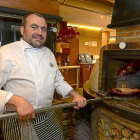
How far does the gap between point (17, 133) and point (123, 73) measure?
1650 millimetres

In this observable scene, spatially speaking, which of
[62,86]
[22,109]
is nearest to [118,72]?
[62,86]

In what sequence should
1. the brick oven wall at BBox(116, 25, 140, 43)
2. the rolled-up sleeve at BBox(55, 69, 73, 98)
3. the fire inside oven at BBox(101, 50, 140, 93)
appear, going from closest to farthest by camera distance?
the rolled-up sleeve at BBox(55, 69, 73, 98) → the brick oven wall at BBox(116, 25, 140, 43) → the fire inside oven at BBox(101, 50, 140, 93)

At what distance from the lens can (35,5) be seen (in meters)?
2.00

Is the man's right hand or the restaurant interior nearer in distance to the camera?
the man's right hand

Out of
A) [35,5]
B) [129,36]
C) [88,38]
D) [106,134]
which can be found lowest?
[106,134]

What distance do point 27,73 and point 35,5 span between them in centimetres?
107

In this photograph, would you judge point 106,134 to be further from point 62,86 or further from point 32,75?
point 32,75

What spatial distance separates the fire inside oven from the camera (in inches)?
86.0

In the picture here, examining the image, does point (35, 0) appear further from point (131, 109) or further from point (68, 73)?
point (68, 73)

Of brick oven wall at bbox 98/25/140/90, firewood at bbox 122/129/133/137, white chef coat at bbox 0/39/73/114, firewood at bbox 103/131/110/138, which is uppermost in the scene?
brick oven wall at bbox 98/25/140/90

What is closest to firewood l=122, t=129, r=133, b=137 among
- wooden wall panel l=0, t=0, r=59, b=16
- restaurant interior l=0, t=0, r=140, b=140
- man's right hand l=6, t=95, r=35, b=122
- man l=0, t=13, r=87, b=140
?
restaurant interior l=0, t=0, r=140, b=140

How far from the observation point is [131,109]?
1610 mm

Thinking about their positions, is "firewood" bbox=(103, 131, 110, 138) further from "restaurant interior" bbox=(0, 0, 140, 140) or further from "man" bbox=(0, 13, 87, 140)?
"man" bbox=(0, 13, 87, 140)

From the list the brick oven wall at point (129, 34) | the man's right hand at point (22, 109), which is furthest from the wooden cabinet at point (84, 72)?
the man's right hand at point (22, 109)
